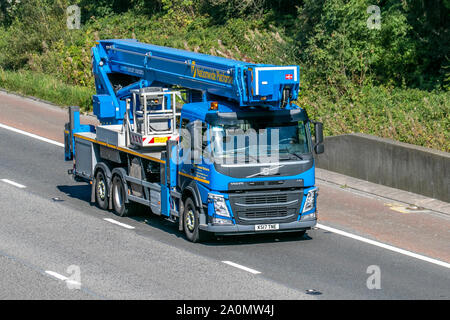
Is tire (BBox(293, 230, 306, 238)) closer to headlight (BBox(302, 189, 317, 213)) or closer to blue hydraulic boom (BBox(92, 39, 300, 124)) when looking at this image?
headlight (BBox(302, 189, 317, 213))

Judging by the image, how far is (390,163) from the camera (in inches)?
870

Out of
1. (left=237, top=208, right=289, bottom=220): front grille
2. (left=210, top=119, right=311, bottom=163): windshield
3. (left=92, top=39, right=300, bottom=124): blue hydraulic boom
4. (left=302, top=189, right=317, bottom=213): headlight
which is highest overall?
(left=92, top=39, right=300, bottom=124): blue hydraulic boom

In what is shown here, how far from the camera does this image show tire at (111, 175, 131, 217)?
64.4 ft

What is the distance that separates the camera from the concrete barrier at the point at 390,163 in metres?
20.9

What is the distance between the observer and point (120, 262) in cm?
1593

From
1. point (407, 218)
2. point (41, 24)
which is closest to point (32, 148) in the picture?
point (407, 218)

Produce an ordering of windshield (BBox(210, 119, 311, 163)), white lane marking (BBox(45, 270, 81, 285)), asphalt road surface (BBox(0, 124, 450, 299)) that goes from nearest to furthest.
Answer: asphalt road surface (BBox(0, 124, 450, 299)) → white lane marking (BBox(45, 270, 81, 285)) → windshield (BBox(210, 119, 311, 163))

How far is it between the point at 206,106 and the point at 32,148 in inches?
439

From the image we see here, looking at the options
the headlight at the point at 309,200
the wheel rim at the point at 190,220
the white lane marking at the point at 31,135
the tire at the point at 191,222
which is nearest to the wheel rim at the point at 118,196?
the tire at the point at 191,222

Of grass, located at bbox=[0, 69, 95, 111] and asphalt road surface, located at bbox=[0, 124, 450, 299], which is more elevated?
grass, located at bbox=[0, 69, 95, 111]

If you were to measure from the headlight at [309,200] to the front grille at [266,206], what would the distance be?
0.17 metres

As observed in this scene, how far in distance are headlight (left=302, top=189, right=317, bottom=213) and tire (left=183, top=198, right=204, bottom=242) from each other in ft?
6.72

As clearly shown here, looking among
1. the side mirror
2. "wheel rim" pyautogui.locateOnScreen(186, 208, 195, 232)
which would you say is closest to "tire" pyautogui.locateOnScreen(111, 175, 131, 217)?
"wheel rim" pyautogui.locateOnScreen(186, 208, 195, 232)

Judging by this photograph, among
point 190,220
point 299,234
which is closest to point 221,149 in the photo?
point 190,220
